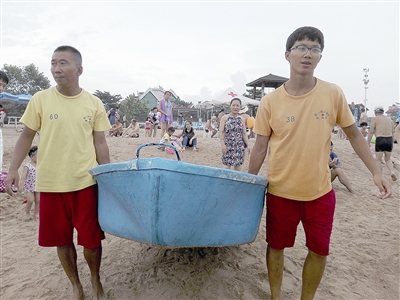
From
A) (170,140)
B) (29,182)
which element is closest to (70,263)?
(29,182)

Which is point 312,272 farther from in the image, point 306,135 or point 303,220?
point 306,135

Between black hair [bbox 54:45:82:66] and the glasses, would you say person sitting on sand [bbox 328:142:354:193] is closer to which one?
the glasses

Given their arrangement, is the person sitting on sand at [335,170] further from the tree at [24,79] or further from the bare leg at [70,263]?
the tree at [24,79]

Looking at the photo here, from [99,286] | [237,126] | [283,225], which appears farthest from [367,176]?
[99,286]

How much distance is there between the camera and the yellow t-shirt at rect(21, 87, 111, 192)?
2.13 m

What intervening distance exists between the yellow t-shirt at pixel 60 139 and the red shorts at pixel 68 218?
0.24 ft

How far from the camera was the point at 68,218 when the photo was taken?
2207mm

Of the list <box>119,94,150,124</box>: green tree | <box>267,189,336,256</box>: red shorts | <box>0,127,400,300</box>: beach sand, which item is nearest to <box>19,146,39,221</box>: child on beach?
<box>0,127,400,300</box>: beach sand

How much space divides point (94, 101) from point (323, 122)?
1629mm

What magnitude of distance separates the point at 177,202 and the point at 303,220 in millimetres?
878

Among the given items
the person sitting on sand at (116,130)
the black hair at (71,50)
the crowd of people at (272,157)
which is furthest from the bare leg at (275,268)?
the person sitting on sand at (116,130)

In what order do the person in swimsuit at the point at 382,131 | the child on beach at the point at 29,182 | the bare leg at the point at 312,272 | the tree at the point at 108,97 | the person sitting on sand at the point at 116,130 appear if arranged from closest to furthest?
the bare leg at the point at 312,272, the child on beach at the point at 29,182, the person in swimsuit at the point at 382,131, the person sitting on sand at the point at 116,130, the tree at the point at 108,97

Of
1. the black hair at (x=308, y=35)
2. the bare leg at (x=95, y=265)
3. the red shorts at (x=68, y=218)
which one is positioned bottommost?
the bare leg at (x=95, y=265)

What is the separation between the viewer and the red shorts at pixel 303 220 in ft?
6.52
